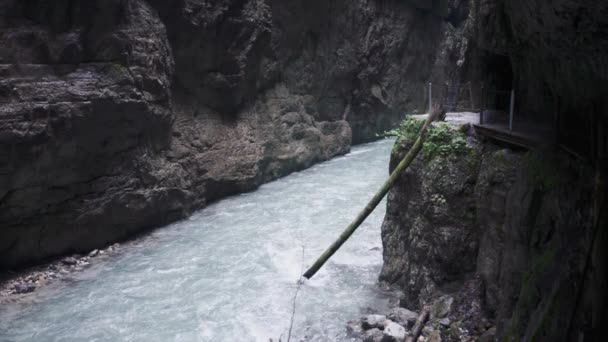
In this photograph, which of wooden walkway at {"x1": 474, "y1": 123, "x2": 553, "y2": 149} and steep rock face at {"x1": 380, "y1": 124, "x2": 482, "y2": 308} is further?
steep rock face at {"x1": 380, "y1": 124, "x2": 482, "y2": 308}

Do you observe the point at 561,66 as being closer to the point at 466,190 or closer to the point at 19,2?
the point at 466,190

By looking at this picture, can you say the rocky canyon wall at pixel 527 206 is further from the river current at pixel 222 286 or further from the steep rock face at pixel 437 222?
the river current at pixel 222 286

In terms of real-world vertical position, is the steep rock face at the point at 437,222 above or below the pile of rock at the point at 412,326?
above

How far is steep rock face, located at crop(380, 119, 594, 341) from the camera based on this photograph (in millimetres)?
4391

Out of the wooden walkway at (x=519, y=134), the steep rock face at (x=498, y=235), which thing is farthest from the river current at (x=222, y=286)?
the wooden walkway at (x=519, y=134)

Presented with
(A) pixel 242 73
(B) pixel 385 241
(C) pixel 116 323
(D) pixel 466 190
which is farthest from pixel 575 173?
(A) pixel 242 73

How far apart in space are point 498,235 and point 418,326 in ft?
6.55

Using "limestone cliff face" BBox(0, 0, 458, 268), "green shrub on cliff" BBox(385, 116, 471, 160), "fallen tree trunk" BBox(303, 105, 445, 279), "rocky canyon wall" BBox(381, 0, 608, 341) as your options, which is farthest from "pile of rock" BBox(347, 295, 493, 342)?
"limestone cliff face" BBox(0, 0, 458, 268)

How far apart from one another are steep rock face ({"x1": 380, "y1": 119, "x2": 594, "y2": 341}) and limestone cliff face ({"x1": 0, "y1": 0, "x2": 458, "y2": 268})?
8.52 meters

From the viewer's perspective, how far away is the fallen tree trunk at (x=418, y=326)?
7.35 meters

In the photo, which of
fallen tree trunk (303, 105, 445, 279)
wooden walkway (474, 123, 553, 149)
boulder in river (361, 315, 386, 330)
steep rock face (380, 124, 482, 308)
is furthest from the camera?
fallen tree trunk (303, 105, 445, 279)

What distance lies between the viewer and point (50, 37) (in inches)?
461

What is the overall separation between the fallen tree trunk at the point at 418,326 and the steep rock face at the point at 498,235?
1.70ft

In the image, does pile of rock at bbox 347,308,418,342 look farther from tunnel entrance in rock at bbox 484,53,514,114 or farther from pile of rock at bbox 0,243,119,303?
pile of rock at bbox 0,243,119,303
